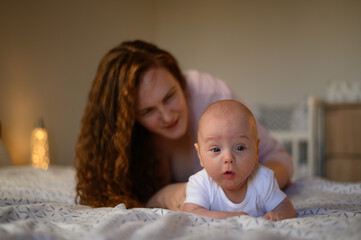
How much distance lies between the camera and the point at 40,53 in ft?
9.73

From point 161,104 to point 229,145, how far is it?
0.53 m

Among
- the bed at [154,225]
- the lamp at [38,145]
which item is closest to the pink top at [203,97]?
the bed at [154,225]

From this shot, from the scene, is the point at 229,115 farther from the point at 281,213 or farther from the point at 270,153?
the point at 270,153

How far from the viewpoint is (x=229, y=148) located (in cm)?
86

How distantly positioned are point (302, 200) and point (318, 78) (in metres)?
3.49

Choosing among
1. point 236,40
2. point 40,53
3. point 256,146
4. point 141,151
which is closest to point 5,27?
point 40,53

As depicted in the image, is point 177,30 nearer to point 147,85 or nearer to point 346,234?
point 147,85

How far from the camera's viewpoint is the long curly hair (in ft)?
4.38

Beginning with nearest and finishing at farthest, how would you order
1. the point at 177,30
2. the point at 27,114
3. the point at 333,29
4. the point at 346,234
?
1. the point at 346,234
2. the point at 27,114
3. the point at 333,29
4. the point at 177,30

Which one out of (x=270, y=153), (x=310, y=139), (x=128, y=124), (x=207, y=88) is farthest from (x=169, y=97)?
(x=310, y=139)

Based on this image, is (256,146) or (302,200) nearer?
(256,146)

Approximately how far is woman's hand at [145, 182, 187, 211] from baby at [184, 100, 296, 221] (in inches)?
7.7

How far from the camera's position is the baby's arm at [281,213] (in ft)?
2.85

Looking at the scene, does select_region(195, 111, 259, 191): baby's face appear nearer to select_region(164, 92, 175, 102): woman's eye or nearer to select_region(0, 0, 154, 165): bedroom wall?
select_region(164, 92, 175, 102): woman's eye
